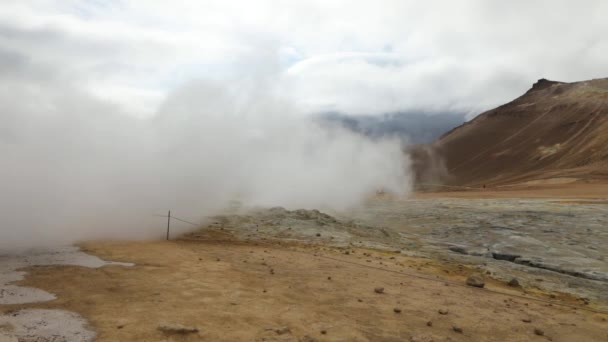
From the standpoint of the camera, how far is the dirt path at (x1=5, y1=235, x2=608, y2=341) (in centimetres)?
653

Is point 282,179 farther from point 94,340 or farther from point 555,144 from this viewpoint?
point 555,144

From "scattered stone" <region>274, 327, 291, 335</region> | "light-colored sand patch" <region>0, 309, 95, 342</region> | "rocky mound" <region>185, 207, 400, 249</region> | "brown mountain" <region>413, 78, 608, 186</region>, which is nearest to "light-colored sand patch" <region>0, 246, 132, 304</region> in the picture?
"light-colored sand patch" <region>0, 309, 95, 342</region>

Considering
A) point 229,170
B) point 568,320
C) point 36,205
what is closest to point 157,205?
point 36,205

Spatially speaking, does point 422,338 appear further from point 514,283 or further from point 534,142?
point 534,142

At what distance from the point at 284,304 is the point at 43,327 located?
12.2ft

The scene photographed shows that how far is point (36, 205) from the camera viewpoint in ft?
44.2

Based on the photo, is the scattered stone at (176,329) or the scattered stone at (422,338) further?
the scattered stone at (422,338)

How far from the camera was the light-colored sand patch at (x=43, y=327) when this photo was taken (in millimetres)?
5734

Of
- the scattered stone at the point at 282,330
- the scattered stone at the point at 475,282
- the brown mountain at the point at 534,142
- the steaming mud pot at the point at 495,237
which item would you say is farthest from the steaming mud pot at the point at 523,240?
the brown mountain at the point at 534,142

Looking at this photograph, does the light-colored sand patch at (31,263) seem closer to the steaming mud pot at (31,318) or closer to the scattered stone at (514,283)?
the steaming mud pot at (31,318)

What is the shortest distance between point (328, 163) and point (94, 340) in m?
31.3

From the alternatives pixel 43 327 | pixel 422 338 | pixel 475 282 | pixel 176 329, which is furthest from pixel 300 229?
pixel 43 327

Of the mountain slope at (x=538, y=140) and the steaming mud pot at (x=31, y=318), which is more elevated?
the mountain slope at (x=538, y=140)

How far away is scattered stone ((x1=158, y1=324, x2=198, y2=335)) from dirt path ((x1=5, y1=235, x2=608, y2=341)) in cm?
7
